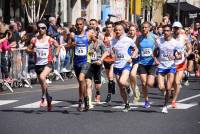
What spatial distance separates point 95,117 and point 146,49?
242 centimetres

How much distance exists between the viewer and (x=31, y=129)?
11.2 metres

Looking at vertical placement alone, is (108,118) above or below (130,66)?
below

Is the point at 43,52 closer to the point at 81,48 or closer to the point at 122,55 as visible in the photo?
the point at 81,48

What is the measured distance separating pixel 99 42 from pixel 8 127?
166 inches

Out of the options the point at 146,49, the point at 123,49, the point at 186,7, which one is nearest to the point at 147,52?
→ the point at 146,49

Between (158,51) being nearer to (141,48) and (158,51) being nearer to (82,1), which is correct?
(141,48)

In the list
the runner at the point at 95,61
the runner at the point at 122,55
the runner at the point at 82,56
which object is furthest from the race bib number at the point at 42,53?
the runner at the point at 122,55

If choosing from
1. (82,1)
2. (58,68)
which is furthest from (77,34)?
(82,1)

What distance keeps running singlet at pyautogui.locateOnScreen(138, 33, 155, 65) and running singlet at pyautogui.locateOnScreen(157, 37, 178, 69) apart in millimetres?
411

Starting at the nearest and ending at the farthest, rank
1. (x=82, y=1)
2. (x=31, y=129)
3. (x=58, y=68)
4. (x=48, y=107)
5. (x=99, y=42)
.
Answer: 1. (x=31, y=129)
2. (x=48, y=107)
3. (x=99, y=42)
4. (x=58, y=68)
5. (x=82, y=1)

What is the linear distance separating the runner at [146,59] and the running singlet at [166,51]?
407 millimetres

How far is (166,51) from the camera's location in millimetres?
13961

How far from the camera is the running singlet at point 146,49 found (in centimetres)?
1443

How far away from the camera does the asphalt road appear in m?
11.2
